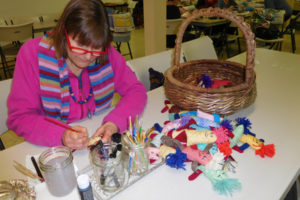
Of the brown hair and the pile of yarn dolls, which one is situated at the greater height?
the brown hair

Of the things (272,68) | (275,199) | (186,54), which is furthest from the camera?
(186,54)

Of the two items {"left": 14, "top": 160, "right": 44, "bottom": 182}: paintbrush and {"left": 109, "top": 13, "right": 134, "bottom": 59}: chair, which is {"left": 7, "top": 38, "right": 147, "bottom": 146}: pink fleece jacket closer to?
{"left": 14, "top": 160, "right": 44, "bottom": 182}: paintbrush

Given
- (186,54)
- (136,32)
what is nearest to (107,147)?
(186,54)

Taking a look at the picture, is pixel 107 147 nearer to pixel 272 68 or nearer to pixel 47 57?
pixel 47 57

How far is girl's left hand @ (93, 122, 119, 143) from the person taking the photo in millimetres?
810

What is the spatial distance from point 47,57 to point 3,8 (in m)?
4.31

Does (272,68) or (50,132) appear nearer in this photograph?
(50,132)

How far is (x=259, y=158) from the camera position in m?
0.76

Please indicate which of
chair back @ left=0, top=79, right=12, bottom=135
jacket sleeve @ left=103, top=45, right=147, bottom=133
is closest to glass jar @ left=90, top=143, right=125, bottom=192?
jacket sleeve @ left=103, top=45, right=147, bottom=133

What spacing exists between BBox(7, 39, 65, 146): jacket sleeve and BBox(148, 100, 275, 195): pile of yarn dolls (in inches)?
14.4

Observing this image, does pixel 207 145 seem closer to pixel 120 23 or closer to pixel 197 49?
pixel 197 49

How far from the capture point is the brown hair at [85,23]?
2.54ft

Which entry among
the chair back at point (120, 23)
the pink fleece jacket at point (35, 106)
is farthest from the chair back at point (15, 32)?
the pink fleece jacket at point (35, 106)

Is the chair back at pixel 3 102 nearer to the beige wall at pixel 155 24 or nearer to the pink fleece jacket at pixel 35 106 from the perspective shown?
the pink fleece jacket at pixel 35 106
